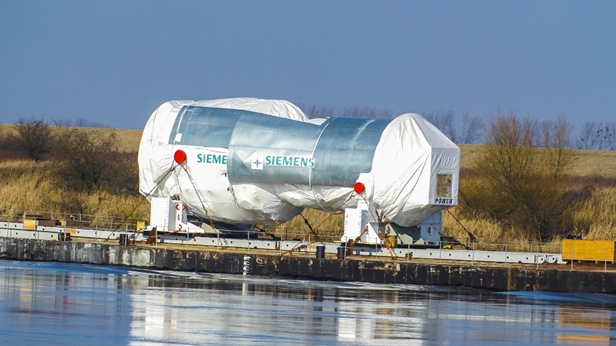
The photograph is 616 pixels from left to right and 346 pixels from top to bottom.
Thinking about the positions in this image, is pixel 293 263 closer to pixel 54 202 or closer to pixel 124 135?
pixel 54 202

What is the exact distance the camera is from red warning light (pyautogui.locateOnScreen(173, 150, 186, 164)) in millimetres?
38250

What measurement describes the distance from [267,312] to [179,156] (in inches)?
495

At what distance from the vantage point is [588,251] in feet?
115

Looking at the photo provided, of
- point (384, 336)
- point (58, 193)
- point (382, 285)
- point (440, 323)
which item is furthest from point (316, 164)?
point (58, 193)

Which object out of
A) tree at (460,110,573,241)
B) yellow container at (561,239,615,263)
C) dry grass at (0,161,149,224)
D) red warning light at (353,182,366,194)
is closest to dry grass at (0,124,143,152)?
dry grass at (0,161,149,224)

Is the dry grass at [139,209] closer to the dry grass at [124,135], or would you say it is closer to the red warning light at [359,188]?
the red warning light at [359,188]

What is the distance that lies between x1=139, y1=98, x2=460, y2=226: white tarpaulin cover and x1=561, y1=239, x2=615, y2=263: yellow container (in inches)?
153

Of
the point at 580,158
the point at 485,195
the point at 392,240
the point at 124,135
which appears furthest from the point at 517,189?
the point at 124,135

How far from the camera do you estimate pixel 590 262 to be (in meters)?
35.1

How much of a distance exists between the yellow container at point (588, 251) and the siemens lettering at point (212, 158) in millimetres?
11257

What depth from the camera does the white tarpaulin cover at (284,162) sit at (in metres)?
36.0

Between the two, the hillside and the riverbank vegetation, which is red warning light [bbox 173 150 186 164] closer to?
the riverbank vegetation

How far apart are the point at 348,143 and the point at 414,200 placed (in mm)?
2745

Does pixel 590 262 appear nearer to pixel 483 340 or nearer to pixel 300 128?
pixel 300 128
